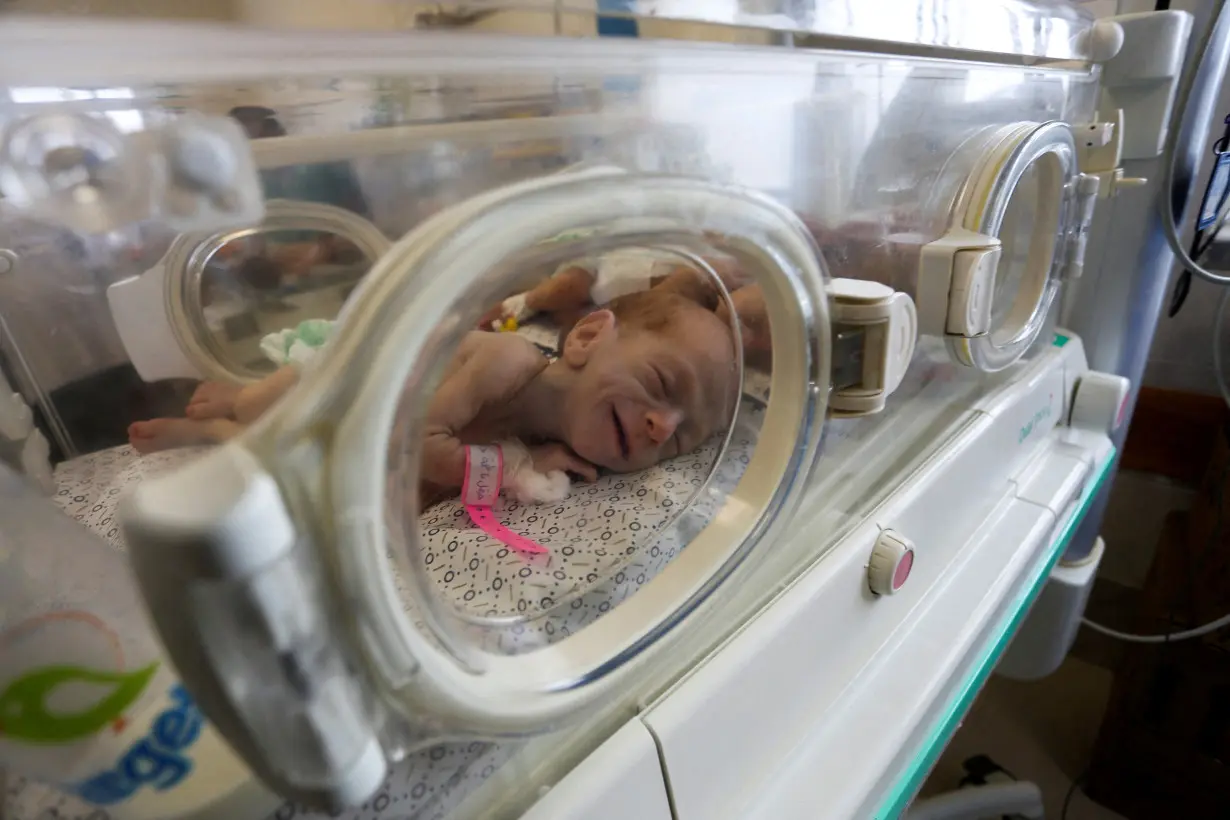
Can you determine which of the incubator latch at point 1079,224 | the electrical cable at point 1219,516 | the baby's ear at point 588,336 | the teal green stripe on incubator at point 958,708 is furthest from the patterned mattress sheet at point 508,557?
the electrical cable at point 1219,516

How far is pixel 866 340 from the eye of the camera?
18.8 inches

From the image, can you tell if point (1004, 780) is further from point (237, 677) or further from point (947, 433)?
point (237, 677)

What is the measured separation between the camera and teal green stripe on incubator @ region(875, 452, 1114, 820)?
20.0 inches

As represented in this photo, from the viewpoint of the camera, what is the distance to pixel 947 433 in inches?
26.7

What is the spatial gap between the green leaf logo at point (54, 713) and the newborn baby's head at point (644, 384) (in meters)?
0.37

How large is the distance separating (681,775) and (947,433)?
45cm

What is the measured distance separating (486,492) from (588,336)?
165 mm

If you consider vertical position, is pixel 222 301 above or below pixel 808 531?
above

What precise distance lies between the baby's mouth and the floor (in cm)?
110

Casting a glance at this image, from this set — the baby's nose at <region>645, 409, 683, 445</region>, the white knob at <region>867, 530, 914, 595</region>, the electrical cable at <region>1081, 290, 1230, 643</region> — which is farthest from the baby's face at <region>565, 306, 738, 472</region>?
the electrical cable at <region>1081, 290, 1230, 643</region>

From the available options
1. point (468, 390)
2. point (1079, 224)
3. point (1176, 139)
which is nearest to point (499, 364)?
point (468, 390)

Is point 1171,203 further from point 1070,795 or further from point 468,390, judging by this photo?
point 1070,795

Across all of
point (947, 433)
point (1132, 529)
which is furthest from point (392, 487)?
point (1132, 529)

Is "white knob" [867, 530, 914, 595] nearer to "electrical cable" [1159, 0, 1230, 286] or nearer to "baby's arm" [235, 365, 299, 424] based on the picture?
"baby's arm" [235, 365, 299, 424]
